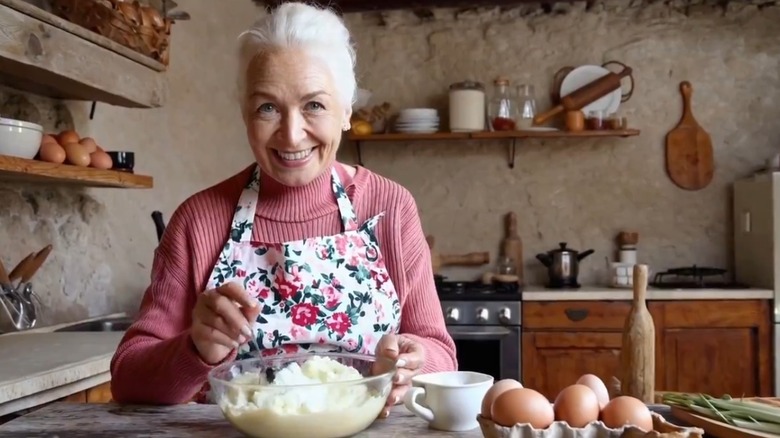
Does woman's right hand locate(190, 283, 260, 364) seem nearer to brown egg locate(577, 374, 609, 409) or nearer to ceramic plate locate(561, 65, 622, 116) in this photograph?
brown egg locate(577, 374, 609, 409)

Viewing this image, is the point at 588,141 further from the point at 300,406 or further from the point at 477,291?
the point at 300,406

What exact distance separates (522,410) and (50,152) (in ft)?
5.91

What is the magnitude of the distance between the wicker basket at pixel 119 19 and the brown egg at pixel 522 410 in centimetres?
198

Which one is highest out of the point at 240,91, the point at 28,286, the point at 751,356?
the point at 240,91

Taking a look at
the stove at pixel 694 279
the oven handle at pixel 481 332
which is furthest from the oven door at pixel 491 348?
the stove at pixel 694 279

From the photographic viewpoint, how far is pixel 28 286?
7.84 ft

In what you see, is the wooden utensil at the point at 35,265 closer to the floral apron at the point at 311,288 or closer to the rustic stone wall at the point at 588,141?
the floral apron at the point at 311,288

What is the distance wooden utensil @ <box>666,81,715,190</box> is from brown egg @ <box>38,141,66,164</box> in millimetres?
3210

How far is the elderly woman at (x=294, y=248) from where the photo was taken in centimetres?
126

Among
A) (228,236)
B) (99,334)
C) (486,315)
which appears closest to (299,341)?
(228,236)

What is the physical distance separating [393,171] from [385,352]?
3319 millimetres

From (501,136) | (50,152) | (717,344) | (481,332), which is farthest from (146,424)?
(501,136)

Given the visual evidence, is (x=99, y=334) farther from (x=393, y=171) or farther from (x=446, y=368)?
(x=393, y=171)

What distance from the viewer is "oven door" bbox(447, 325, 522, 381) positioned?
11.8 feet
